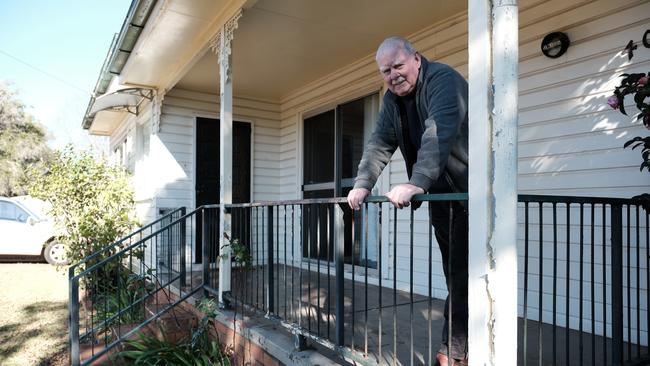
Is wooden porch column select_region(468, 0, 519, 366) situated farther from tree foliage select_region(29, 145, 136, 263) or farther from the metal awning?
the metal awning

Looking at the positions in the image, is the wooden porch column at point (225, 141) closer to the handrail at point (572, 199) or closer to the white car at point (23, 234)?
the handrail at point (572, 199)

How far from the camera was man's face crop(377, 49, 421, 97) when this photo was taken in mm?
1729

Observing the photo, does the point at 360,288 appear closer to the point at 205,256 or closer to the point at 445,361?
the point at 205,256

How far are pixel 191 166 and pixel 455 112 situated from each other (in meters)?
4.93

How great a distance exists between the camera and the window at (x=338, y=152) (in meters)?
4.82

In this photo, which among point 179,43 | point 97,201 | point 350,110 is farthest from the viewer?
point 97,201

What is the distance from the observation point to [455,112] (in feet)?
5.24

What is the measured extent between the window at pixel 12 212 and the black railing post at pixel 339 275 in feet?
30.2

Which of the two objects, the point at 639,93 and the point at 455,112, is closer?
the point at 455,112

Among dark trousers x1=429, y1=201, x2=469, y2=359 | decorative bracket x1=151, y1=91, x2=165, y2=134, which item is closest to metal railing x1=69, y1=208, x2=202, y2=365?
decorative bracket x1=151, y1=91, x2=165, y2=134

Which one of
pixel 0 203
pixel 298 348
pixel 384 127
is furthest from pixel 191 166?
pixel 0 203

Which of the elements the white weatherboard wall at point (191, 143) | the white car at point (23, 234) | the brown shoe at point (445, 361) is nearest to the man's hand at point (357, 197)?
the brown shoe at point (445, 361)

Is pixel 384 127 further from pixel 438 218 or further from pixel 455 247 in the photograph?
pixel 455 247

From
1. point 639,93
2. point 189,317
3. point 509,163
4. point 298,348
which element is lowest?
point 189,317
